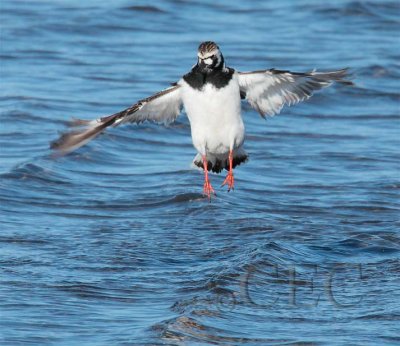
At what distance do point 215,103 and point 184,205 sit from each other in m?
1.92

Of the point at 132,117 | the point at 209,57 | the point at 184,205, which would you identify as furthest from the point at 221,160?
the point at 209,57

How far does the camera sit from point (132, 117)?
10.1m

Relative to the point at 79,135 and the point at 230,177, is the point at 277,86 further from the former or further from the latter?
the point at 79,135

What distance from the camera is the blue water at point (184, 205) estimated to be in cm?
789

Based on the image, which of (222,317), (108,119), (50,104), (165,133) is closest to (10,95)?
(50,104)

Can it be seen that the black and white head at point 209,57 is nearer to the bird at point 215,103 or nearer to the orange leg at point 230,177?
the bird at point 215,103

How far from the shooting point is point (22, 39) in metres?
19.1

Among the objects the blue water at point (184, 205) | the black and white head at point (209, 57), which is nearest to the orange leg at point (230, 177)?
the blue water at point (184, 205)

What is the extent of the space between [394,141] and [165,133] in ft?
9.21

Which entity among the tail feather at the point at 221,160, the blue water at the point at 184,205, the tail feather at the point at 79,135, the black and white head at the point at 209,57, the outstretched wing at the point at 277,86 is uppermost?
the black and white head at the point at 209,57

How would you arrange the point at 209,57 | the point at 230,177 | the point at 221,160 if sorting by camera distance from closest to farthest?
the point at 209,57, the point at 230,177, the point at 221,160

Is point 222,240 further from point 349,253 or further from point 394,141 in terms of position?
point 394,141

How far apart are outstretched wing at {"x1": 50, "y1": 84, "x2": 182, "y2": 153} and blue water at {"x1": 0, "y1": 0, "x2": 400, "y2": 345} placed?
0.36m

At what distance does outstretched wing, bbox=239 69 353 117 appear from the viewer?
9539mm
